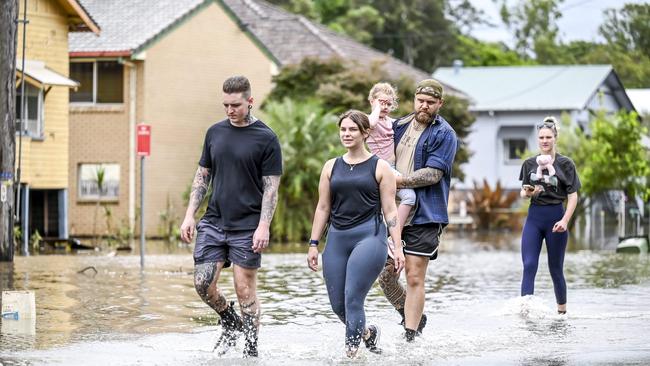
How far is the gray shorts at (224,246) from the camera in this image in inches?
406

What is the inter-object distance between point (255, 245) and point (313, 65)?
3317 centimetres

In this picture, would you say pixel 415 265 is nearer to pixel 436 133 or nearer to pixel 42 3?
pixel 436 133

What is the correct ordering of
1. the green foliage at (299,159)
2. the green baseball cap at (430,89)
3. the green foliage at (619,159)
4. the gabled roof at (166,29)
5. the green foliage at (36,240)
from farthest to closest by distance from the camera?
the gabled roof at (166,29)
the green foliage at (619,159)
the green foliage at (299,159)
the green foliage at (36,240)
the green baseball cap at (430,89)

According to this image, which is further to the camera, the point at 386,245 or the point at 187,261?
the point at 187,261

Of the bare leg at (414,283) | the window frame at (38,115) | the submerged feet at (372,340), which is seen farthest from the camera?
the window frame at (38,115)

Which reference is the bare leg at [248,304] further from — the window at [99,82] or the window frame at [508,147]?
the window frame at [508,147]

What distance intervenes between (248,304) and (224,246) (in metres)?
0.46

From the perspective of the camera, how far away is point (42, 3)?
32.8 m

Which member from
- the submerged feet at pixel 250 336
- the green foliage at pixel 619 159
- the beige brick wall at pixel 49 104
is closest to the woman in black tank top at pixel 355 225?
the submerged feet at pixel 250 336

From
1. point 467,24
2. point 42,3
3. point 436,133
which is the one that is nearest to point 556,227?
point 436,133

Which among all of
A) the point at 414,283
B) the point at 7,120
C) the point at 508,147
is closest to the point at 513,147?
the point at 508,147

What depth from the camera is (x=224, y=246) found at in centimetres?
1044

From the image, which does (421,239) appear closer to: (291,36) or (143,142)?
(143,142)

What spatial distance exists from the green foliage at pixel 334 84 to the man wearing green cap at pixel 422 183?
28434 millimetres
